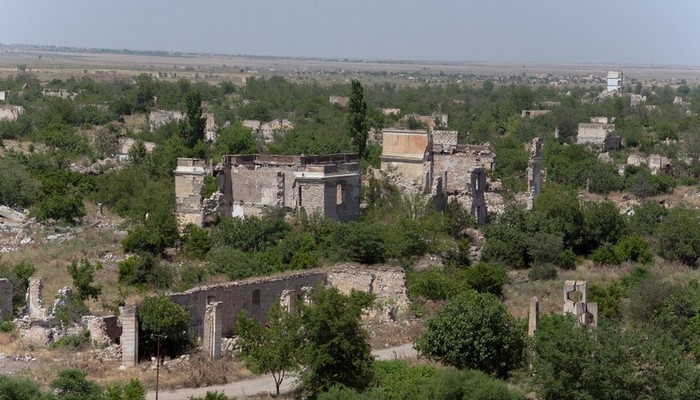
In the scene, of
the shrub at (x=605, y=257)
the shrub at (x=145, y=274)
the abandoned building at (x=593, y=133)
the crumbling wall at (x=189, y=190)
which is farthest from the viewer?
the abandoned building at (x=593, y=133)

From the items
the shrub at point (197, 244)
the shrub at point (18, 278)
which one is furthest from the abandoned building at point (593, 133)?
the shrub at point (18, 278)

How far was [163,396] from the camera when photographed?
17.3 metres

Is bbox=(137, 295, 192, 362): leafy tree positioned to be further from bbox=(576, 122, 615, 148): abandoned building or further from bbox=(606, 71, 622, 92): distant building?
bbox=(606, 71, 622, 92): distant building

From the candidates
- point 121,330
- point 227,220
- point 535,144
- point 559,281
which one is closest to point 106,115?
point 535,144

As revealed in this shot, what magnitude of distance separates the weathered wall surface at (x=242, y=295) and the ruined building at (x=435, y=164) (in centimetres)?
973

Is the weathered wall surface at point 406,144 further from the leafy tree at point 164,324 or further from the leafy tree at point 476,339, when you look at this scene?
the leafy tree at point 164,324

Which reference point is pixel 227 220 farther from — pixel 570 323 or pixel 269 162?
pixel 570 323

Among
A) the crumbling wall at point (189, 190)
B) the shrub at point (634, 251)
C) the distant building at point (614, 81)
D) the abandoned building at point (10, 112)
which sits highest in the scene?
the crumbling wall at point (189, 190)

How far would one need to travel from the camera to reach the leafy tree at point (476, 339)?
60.9 feet

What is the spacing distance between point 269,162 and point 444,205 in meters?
4.51

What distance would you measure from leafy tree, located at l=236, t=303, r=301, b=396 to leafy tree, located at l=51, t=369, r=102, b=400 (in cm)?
241

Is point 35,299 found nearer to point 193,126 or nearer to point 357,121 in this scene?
point 357,121

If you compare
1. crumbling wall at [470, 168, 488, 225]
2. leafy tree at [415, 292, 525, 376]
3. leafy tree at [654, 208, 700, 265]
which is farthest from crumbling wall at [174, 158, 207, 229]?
leafy tree at [415, 292, 525, 376]

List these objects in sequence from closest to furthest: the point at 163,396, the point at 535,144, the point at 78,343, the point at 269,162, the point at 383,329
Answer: the point at 163,396
the point at 78,343
the point at 383,329
the point at 269,162
the point at 535,144
